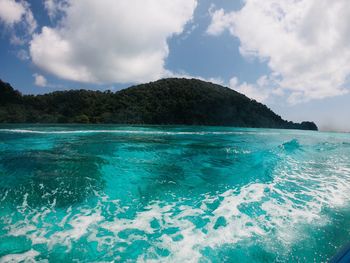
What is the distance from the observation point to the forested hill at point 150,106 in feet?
248

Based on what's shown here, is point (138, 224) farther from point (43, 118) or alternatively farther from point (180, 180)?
point (43, 118)

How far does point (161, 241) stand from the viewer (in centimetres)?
466

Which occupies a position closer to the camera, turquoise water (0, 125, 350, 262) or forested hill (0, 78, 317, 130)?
turquoise water (0, 125, 350, 262)

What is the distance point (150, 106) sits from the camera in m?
91.2

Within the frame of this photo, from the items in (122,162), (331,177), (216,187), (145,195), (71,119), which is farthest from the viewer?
(71,119)

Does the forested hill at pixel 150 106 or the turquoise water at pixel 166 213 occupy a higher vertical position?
the forested hill at pixel 150 106

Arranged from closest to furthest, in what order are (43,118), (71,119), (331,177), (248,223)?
1. (248,223)
2. (331,177)
3. (43,118)
4. (71,119)

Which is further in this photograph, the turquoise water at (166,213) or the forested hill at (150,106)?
the forested hill at (150,106)

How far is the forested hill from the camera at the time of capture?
248 feet

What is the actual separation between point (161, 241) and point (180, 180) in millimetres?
4021

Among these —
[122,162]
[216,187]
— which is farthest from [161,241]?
[122,162]

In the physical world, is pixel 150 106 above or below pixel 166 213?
above

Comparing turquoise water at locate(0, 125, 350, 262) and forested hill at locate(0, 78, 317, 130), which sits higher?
forested hill at locate(0, 78, 317, 130)

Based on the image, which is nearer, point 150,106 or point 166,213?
Result: point 166,213
